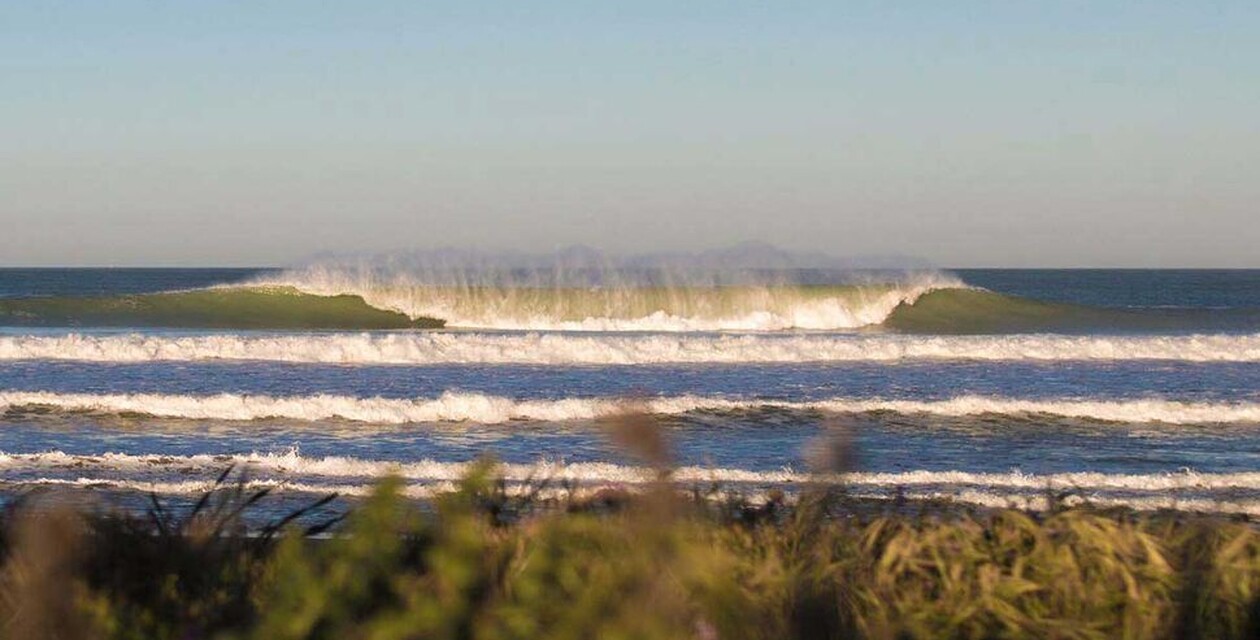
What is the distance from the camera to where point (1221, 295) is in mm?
85688

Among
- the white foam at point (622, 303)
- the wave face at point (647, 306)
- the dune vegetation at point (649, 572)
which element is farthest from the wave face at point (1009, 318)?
the dune vegetation at point (649, 572)

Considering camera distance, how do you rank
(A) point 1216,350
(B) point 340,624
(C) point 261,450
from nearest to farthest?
(B) point 340,624
(C) point 261,450
(A) point 1216,350

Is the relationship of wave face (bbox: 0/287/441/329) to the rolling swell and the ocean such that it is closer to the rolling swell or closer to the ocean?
the rolling swell

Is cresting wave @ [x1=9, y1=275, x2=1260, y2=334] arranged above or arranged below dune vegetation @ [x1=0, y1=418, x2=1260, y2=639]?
below

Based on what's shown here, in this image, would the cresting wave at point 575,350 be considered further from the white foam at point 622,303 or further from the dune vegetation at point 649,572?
the dune vegetation at point 649,572

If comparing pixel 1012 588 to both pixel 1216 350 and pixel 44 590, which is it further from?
pixel 1216 350

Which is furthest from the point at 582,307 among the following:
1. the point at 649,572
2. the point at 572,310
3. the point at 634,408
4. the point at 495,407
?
the point at 634,408

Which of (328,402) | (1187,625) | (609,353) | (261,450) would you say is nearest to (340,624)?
(1187,625)

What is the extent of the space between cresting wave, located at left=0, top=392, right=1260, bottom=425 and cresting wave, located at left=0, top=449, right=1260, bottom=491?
3327mm

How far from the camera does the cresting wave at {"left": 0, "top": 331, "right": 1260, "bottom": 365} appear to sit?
23.4 m

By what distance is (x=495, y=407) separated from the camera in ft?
54.9

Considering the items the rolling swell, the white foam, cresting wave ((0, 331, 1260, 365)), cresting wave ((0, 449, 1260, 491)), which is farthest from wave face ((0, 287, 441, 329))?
cresting wave ((0, 449, 1260, 491))

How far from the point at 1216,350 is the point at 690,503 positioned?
2331 centimetres

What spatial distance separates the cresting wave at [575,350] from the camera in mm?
23438
